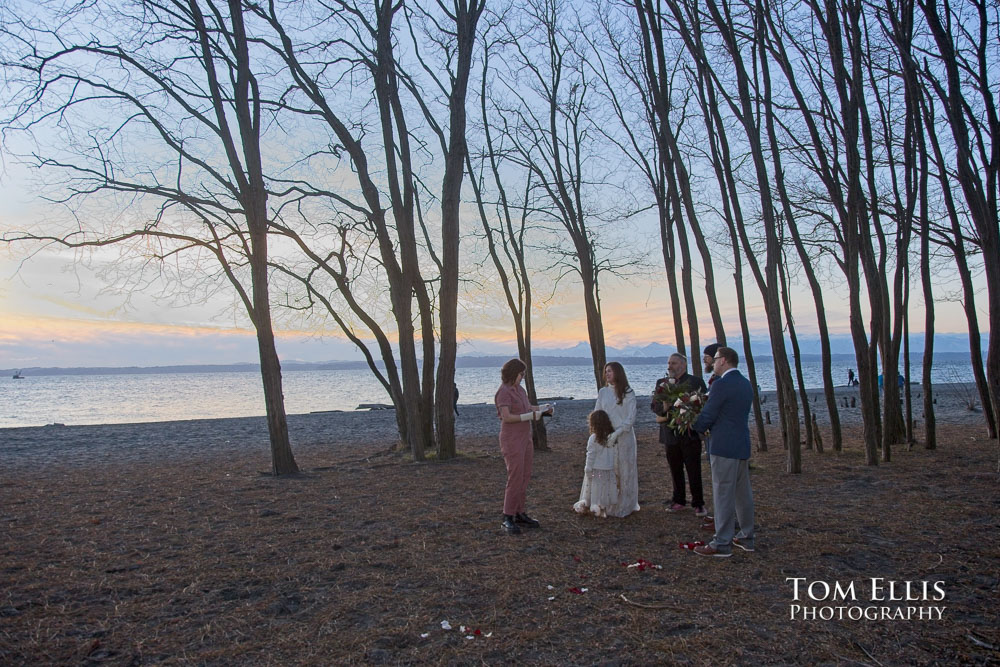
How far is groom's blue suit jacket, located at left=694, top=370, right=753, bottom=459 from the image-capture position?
5504mm

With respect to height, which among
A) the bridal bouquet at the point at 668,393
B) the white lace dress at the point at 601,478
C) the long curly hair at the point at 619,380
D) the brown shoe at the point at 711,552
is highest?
the long curly hair at the point at 619,380

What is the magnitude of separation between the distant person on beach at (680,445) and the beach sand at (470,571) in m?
0.29

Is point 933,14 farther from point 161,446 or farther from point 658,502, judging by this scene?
point 161,446

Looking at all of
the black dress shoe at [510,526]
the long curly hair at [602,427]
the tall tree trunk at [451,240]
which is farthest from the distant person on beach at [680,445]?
the tall tree trunk at [451,240]

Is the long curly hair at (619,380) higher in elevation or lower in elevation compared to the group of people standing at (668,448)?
higher

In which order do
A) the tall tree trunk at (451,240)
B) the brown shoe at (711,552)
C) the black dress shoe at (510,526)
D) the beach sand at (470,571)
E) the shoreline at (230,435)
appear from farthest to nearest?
the shoreline at (230,435)
the tall tree trunk at (451,240)
the black dress shoe at (510,526)
the brown shoe at (711,552)
the beach sand at (470,571)

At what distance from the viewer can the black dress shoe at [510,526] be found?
21.8ft

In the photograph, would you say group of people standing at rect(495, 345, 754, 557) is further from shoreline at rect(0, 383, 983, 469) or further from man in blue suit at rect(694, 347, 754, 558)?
shoreline at rect(0, 383, 983, 469)

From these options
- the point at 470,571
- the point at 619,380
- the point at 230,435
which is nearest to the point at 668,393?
the point at 619,380

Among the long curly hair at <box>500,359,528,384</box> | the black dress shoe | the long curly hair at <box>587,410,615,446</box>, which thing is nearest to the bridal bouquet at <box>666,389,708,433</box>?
the long curly hair at <box>587,410,615,446</box>

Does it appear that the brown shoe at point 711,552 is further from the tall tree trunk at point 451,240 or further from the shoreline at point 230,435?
the shoreline at point 230,435

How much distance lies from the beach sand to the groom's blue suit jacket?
0.94 meters

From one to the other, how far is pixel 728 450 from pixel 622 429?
175cm

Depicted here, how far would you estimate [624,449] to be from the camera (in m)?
7.29
